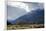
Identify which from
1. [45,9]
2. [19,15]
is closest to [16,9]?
[19,15]

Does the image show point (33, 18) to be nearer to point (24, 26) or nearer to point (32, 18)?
point (32, 18)

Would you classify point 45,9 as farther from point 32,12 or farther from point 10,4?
point 10,4

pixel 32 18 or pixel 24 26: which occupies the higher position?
pixel 32 18

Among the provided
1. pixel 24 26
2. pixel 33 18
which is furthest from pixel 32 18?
pixel 24 26

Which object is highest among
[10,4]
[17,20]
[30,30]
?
[10,4]

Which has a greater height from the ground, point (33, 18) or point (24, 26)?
point (33, 18)

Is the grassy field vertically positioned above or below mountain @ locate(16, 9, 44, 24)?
below

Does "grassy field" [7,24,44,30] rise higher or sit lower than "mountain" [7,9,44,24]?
lower

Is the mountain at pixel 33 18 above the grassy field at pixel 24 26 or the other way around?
above
